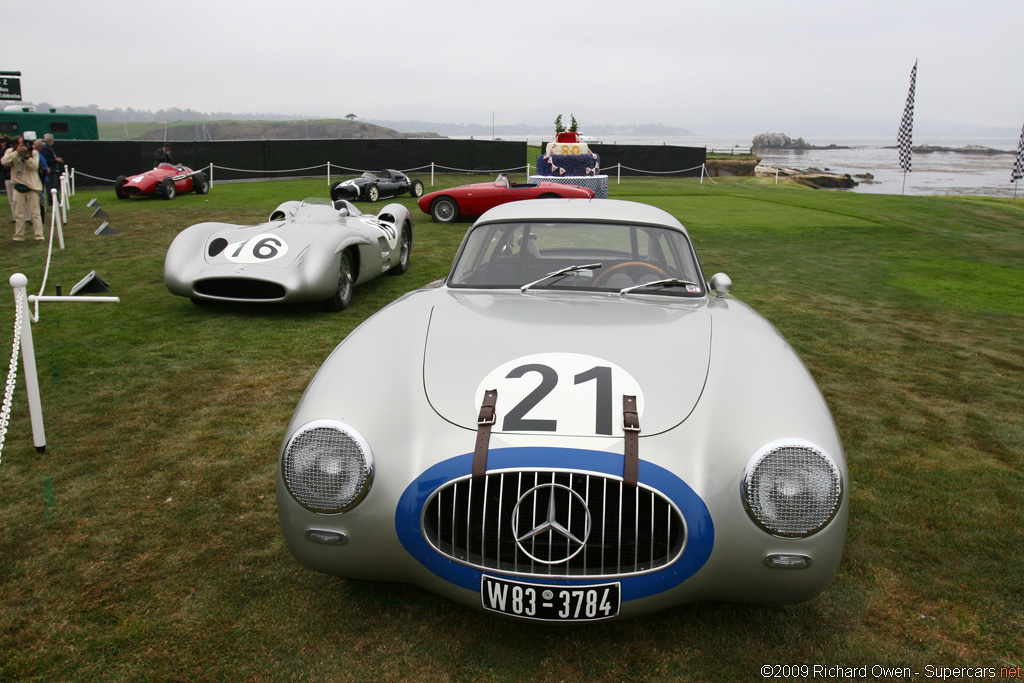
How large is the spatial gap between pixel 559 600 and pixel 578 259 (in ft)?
7.54

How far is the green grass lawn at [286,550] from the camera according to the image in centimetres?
238

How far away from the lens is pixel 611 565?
225cm

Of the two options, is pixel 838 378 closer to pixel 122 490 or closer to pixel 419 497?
pixel 419 497

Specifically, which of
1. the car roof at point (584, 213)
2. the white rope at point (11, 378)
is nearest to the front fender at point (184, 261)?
the white rope at point (11, 378)

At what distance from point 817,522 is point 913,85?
36.6 meters

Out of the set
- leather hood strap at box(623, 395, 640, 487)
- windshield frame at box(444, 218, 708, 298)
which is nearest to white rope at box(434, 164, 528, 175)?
windshield frame at box(444, 218, 708, 298)

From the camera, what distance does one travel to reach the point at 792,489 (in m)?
2.22

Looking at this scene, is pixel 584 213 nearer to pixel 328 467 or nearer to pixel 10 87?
pixel 328 467

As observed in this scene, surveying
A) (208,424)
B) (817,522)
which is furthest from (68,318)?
(817,522)

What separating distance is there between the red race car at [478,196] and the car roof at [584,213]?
984 cm

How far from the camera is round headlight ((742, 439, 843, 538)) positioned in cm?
221

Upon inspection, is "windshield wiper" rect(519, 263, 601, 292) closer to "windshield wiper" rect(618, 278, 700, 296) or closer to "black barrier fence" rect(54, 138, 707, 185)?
"windshield wiper" rect(618, 278, 700, 296)

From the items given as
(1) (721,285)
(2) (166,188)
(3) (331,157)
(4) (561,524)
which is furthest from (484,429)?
(3) (331,157)

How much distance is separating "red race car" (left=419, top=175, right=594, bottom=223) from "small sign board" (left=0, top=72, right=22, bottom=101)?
75.5ft
